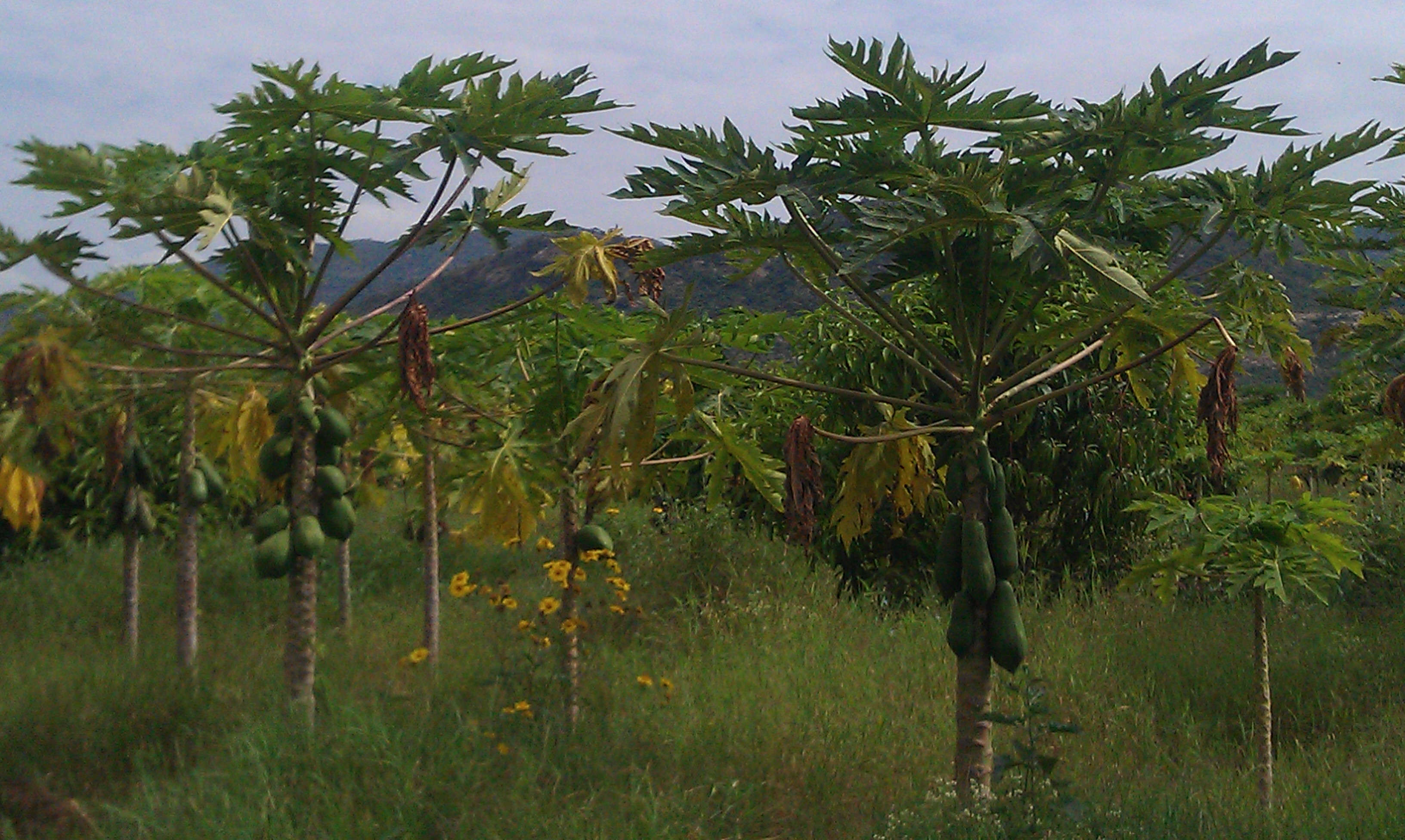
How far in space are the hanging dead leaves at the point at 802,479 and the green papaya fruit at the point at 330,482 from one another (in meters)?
2.01

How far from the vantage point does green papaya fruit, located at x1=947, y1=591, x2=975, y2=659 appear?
11.1ft

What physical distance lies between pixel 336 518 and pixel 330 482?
151 mm

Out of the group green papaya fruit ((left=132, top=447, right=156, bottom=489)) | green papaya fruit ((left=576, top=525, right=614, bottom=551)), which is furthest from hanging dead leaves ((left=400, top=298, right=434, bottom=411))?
green papaya fruit ((left=132, top=447, right=156, bottom=489))

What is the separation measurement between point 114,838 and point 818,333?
5.42m

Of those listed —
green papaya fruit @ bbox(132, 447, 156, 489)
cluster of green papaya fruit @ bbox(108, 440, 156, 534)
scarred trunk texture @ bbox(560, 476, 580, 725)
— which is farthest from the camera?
green papaya fruit @ bbox(132, 447, 156, 489)

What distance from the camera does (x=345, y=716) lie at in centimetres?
442

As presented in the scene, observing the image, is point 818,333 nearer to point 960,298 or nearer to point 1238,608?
point 1238,608

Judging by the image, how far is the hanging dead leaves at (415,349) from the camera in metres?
3.71

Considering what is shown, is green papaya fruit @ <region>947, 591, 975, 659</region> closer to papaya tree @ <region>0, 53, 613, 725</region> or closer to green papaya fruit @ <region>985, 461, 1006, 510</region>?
green papaya fruit @ <region>985, 461, 1006, 510</region>

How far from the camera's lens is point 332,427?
436cm

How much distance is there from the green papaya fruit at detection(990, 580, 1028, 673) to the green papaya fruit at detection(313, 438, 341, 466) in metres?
2.73

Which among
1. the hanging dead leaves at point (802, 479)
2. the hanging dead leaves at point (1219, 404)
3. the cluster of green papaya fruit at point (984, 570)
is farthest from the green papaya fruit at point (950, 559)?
the hanging dead leaves at point (1219, 404)

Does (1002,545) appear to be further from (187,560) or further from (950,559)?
(187,560)

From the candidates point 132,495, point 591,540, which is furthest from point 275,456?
point 132,495
